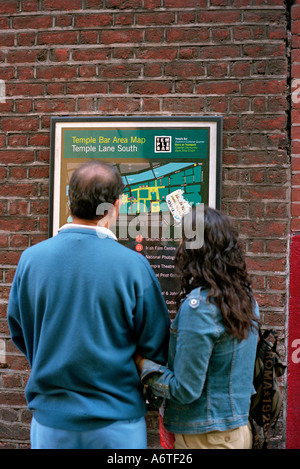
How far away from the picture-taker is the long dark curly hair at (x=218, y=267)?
1.64 meters

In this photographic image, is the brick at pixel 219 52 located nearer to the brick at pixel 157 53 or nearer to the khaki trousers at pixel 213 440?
the brick at pixel 157 53

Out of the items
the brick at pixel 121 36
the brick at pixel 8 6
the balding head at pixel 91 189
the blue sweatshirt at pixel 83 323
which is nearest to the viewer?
the blue sweatshirt at pixel 83 323

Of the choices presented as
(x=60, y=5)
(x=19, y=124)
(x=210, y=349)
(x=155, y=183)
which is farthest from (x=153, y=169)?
(x=210, y=349)

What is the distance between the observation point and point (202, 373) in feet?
5.18

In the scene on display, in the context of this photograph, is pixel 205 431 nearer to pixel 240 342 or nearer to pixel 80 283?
pixel 240 342

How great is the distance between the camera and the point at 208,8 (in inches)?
108

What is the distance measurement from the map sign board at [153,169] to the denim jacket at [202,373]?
1.04 meters

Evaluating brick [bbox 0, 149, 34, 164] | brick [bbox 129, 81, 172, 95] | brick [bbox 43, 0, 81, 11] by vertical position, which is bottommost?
brick [bbox 0, 149, 34, 164]

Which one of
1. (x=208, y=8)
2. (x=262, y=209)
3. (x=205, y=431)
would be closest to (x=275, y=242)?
(x=262, y=209)

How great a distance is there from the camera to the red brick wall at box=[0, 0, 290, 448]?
269cm

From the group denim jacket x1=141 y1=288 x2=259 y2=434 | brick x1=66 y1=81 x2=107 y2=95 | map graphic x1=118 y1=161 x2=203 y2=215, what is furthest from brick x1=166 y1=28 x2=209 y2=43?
denim jacket x1=141 y1=288 x2=259 y2=434

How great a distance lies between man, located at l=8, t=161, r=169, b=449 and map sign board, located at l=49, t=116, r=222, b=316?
1.01 m

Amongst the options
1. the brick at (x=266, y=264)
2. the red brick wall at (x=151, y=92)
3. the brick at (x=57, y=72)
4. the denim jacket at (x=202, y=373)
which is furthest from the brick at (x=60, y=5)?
the denim jacket at (x=202, y=373)

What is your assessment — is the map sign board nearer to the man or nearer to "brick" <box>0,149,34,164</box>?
"brick" <box>0,149,34,164</box>
